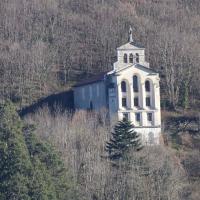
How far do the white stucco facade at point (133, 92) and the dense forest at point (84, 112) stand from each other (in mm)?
1647

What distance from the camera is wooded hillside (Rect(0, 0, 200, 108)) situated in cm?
9800

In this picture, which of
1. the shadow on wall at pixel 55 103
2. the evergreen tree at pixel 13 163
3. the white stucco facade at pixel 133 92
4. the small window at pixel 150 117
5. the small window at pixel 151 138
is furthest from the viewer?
the shadow on wall at pixel 55 103

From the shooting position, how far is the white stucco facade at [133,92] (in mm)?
88688

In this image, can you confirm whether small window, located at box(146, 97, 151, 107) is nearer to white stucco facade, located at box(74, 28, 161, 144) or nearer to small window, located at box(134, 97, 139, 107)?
white stucco facade, located at box(74, 28, 161, 144)

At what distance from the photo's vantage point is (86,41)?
110 meters

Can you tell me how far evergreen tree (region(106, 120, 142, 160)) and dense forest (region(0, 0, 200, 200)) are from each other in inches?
12.6

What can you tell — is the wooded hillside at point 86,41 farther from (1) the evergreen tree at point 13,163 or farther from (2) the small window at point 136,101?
(1) the evergreen tree at point 13,163

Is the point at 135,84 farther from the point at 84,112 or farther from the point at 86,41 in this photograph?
the point at 86,41

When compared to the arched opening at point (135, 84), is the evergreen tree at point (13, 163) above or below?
below

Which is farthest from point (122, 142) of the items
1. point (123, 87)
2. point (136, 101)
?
point (123, 87)

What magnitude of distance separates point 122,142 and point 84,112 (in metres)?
10.7

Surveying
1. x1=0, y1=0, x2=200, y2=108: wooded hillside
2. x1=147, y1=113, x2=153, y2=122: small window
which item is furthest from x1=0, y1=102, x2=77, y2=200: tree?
x1=0, y1=0, x2=200, y2=108: wooded hillside

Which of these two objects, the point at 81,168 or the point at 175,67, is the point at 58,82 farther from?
the point at 81,168

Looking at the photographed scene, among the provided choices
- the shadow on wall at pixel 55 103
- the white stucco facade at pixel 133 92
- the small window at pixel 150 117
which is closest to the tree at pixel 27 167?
the white stucco facade at pixel 133 92
